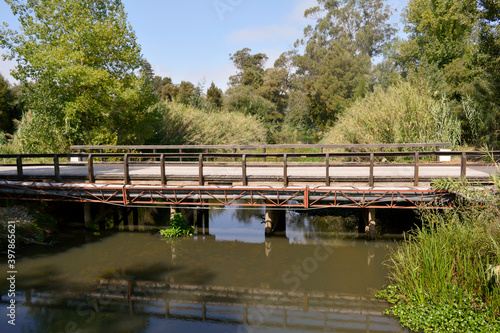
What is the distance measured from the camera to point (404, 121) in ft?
60.1

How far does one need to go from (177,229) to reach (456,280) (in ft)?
28.1

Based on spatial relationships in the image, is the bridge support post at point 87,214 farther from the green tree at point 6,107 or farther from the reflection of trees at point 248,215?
the green tree at point 6,107

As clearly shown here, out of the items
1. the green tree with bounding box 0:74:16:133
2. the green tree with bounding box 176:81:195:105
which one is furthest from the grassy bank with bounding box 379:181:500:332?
the green tree with bounding box 176:81:195:105

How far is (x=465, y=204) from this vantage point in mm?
9438

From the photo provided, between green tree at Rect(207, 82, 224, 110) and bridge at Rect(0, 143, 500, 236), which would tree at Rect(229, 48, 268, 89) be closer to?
green tree at Rect(207, 82, 224, 110)

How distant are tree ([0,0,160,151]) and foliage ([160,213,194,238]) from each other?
8.90 m

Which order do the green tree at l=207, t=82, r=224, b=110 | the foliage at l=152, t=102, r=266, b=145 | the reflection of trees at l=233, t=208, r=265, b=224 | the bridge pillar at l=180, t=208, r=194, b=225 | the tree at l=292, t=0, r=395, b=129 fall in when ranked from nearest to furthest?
the bridge pillar at l=180, t=208, r=194, b=225 < the reflection of trees at l=233, t=208, r=265, b=224 < the foliage at l=152, t=102, r=266, b=145 < the green tree at l=207, t=82, r=224, b=110 < the tree at l=292, t=0, r=395, b=129

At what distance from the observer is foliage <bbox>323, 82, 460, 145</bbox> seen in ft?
59.4

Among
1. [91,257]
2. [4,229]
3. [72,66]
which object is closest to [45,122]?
[72,66]

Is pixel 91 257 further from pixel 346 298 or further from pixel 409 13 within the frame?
pixel 409 13

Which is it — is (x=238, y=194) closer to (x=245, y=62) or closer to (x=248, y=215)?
(x=248, y=215)

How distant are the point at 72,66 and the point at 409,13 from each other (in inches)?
1274

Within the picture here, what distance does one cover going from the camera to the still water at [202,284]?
7965 millimetres

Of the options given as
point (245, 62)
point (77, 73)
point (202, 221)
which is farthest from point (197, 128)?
point (245, 62)
